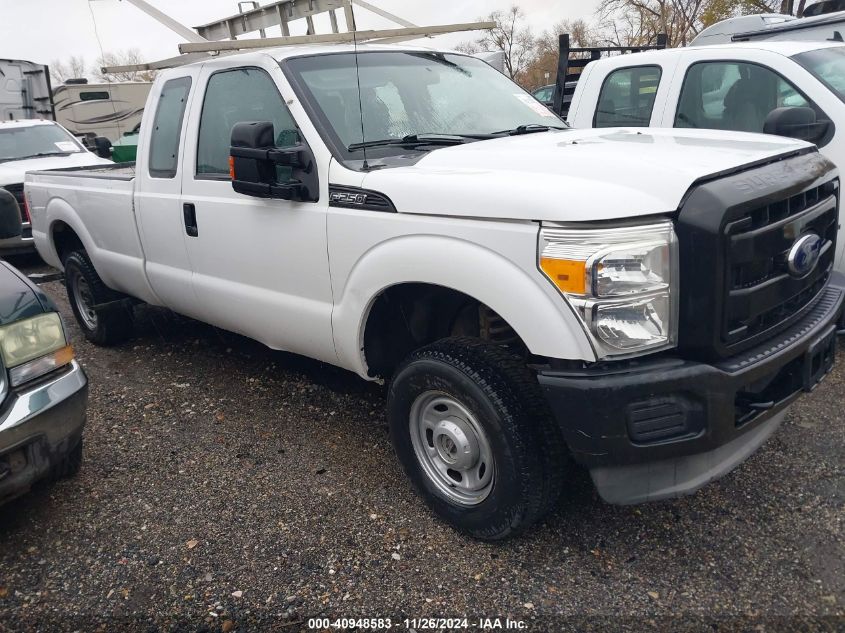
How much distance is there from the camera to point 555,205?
2.28m

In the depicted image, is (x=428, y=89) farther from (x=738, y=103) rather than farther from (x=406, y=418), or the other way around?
(x=738, y=103)

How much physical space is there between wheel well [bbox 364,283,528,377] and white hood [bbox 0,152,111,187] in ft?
22.5

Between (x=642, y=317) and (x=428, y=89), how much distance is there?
6.28ft

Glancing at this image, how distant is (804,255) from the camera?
8.49 feet

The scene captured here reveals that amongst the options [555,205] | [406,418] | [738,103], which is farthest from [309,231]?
[738,103]

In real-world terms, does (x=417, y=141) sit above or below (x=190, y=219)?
above

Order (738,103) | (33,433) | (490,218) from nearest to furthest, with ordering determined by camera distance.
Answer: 1. (490,218)
2. (33,433)
3. (738,103)

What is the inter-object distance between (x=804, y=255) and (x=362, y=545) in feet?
6.73

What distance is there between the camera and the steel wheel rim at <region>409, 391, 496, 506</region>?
109 inches

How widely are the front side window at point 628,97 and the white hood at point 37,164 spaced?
6123 millimetres

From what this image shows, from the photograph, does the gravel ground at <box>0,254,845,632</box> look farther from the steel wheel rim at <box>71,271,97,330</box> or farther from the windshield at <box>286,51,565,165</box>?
the steel wheel rim at <box>71,271,97,330</box>

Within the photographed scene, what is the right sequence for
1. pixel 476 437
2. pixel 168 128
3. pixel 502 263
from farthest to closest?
pixel 168 128, pixel 476 437, pixel 502 263

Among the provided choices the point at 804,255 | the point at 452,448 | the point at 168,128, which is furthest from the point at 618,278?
the point at 168,128

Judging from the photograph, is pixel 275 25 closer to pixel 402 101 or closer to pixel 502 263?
pixel 402 101
